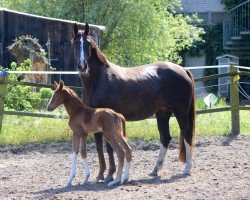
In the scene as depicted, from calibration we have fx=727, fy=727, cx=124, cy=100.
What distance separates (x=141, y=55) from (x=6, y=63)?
8.19 m

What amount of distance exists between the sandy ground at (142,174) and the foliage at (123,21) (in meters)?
13.9

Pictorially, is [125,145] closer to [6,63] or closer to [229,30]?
[6,63]

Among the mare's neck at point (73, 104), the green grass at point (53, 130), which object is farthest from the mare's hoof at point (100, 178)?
the green grass at point (53, 130)

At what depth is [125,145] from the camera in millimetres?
9422

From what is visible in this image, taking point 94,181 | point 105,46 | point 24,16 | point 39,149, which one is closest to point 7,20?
point 24,16

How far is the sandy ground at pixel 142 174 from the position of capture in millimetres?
8586

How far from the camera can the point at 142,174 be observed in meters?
10.3

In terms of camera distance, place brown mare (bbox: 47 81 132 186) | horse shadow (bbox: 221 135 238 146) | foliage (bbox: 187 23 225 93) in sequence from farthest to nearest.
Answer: foliage (bbox: 187 23 225 93) < horse shadow (bbox: 221 135 238 146) < brown mare (bbox: 47 81 132 186)

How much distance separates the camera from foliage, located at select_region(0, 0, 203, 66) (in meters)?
27.0

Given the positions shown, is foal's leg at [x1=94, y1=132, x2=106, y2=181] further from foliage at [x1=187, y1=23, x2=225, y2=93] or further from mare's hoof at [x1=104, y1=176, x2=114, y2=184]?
foliage at [x1=187, y1=23, x2=225, y2=93]

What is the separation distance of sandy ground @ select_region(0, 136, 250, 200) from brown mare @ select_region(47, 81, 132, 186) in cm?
28

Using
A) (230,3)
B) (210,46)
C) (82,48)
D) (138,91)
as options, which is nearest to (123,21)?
(210,46)

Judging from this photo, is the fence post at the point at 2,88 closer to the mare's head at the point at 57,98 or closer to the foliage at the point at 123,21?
the mare's head at the point at 57,98

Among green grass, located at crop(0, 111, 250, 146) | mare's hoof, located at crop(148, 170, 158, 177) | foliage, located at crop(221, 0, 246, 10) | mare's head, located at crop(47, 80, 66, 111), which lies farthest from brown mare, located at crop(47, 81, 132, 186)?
foliage, located at crop(221, 0, 246, 10)
